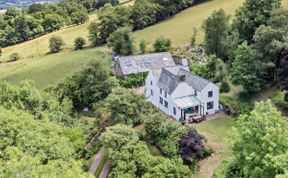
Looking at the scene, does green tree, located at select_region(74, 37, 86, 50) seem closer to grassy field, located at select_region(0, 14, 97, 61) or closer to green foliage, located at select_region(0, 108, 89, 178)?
grassy field, located at select_region(0, 14, 97, 61)

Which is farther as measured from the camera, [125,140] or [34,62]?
[34,62]

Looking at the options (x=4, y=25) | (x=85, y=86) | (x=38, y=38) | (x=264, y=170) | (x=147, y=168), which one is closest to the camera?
(x=264, y=170)

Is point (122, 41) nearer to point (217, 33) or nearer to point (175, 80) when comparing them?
point (217, 33)

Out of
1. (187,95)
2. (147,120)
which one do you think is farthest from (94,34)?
(147,120)

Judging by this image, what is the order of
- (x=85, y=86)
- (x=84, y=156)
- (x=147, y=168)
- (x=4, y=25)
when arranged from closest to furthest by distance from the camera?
(x=147, y=168) → (x=84, y=156) → (x=85, y=86) → (x=4, y=25)

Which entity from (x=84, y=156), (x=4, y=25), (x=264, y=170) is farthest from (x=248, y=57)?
(x=4, y=25)

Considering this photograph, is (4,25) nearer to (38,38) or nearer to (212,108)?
(38,38)

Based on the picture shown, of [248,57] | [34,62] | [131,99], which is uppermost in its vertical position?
[248,57]
